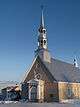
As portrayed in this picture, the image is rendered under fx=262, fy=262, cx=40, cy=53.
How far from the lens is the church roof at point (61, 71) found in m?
59.7

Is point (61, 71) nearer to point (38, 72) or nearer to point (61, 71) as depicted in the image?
point (61, 71)

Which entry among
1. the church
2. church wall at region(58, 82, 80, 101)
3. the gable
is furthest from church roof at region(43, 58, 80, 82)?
church wall at region(58, 82, 80, 101)

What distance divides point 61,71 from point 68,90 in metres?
4.85

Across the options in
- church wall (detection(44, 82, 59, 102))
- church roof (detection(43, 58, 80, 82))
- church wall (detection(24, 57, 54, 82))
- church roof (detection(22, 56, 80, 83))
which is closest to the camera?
church wall (detection(44, 82, 59, 102))

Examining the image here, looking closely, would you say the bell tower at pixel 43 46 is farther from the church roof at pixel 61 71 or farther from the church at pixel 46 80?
the church roof at pixel 61 71

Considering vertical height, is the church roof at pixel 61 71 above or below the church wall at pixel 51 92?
above

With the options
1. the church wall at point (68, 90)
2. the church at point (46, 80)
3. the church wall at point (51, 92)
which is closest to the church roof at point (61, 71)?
the church at point (46, 80)

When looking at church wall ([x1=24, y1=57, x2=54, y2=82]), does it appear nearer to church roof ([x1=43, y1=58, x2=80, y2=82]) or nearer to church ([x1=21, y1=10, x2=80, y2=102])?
church ([x1=21, y1=10, x2=80, y2=102])

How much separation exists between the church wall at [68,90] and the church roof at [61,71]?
1.13 meters

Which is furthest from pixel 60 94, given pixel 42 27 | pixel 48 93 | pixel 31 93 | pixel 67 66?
pixel 42 27

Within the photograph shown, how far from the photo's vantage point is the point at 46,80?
59.2 meters

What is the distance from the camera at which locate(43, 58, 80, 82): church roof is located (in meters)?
59.7

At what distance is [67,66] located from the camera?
232 feet

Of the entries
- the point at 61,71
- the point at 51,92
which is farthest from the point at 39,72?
the point at 61,71
